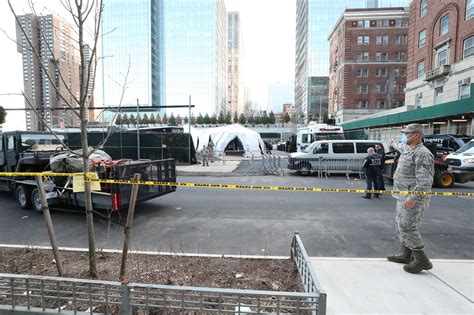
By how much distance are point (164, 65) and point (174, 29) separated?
14.5 metres

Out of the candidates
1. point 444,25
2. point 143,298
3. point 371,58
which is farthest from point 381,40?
point 143,298

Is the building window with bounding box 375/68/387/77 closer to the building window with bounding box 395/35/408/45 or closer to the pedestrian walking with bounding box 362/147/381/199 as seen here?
the building window with bounding box 395/35/408/45

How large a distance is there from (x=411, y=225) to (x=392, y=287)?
890 millimetres

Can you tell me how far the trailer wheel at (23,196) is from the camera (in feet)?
25.2

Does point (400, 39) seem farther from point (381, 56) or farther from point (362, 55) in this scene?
point (362, 55)

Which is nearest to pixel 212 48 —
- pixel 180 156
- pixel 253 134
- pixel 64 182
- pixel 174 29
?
pixel 174 29

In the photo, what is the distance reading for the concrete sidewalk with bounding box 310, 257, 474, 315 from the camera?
2.99 metres

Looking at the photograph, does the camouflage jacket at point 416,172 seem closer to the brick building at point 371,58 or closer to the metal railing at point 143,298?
the metal railing at point 143,298

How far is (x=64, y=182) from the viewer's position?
7.09 meters

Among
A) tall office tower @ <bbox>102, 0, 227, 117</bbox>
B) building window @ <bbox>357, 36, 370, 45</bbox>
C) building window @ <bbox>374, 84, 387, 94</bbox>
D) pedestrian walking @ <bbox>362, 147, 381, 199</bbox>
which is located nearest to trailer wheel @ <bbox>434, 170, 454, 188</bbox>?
pedestrian walking @ <bbox>362, 147, 381, 199</bbox>

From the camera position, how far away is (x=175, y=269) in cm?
371

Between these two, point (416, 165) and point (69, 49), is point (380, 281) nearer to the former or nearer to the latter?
point (416, 165)

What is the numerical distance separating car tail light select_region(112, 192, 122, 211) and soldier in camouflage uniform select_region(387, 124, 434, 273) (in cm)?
522

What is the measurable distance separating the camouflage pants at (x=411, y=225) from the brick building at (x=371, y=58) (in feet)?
208
